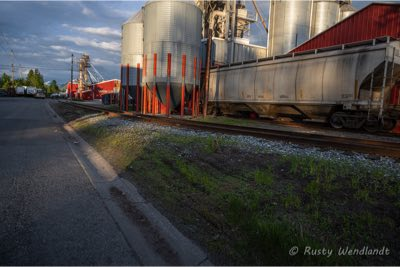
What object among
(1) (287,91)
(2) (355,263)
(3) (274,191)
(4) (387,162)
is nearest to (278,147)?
(4) (387,162)

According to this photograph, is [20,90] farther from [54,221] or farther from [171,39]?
[54,221]

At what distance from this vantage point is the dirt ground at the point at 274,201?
272cm

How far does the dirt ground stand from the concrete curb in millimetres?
141

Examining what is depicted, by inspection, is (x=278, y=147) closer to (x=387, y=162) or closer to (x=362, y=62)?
(x=387, y=162)

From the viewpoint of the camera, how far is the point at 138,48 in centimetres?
2730

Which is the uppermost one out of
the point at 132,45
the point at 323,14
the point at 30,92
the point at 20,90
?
the point at 323,14

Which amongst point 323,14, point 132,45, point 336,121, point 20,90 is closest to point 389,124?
point 336,121

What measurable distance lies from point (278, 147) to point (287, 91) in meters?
9.29

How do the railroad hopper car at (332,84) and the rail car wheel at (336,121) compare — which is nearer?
the railroad hopper car at (332,84)

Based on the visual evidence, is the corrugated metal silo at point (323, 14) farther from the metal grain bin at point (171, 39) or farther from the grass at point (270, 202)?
the grass at point (270, 202)

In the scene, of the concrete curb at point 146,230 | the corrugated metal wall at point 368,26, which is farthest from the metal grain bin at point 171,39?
the concrete curb at point 146,230

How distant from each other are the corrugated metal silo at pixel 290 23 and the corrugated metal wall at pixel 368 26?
326 inches

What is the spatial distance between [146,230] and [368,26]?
19789 millimetres

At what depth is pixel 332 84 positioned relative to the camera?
44.2 feet
